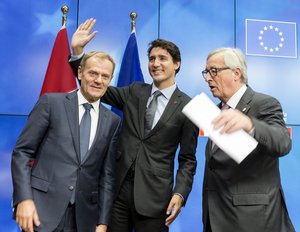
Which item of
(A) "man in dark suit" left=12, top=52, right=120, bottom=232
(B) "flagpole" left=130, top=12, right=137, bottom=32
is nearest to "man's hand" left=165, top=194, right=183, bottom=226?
(A) "man in dark suit" left=12, top=52, right=120, bottom=232

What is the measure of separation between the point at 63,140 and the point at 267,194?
102cm

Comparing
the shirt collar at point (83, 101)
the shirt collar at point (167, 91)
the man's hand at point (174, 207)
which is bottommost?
the man's hand at point (174, 207)

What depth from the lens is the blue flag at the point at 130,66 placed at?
11.4 feet

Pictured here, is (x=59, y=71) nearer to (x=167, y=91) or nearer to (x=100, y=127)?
(x=167, y=91)

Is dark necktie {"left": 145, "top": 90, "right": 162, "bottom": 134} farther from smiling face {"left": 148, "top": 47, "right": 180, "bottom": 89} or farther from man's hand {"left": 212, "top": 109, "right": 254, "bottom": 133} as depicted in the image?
man's hand {"left": 212, "top": 109, "right": 254, "bottom": 133}

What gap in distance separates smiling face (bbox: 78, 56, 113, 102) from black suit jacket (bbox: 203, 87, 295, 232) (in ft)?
2.39

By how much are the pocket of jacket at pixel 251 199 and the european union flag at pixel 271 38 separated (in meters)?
2.73

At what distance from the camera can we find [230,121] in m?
1.35

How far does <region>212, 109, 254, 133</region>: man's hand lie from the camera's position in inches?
53.2

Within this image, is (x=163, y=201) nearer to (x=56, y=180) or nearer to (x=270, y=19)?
(x=56, y=180)

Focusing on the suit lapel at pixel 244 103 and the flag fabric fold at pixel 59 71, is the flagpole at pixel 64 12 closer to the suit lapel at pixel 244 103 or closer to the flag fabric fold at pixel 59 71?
the flag fabric fold at pixel 59 71

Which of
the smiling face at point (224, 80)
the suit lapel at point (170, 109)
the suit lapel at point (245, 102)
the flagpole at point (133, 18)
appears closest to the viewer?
the suit lapel at point (245, 102)

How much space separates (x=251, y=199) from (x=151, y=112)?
2.93ft

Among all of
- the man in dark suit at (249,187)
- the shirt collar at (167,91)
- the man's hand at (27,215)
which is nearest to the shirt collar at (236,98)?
the man in dark suit at (249,187)
